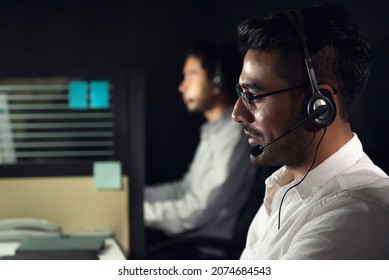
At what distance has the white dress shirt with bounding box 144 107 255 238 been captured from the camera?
2.33 m

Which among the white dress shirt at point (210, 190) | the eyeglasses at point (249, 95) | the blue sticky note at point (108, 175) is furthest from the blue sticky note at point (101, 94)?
the white dress shirt at point (210, 190)

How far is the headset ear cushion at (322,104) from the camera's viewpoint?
108 centimetres

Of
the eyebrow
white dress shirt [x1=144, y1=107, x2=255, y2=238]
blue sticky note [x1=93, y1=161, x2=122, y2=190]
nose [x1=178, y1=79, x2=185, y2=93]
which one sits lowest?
white dress shirt [x1=144, y1=107, x2=255, y2=238]

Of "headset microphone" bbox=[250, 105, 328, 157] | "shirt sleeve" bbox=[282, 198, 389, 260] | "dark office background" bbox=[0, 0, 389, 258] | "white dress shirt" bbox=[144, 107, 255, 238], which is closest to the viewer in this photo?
"shirt sleeve" bbox=[282, 198, 389, 260]

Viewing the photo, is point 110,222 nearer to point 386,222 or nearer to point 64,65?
point 64,65

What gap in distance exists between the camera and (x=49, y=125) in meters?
1.67

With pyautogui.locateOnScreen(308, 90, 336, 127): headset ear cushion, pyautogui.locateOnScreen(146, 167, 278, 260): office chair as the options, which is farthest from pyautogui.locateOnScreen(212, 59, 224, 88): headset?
pyautogui.locateOnScreen(308, 90, 336, 127): headset ear cushion

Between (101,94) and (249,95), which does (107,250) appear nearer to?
(101,94)

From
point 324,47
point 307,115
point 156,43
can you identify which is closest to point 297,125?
point 307,115

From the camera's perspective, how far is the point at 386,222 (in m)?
0.99

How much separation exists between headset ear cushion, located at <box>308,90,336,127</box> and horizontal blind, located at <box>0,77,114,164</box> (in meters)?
0.62

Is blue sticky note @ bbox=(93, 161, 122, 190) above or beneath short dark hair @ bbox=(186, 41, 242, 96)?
beneath

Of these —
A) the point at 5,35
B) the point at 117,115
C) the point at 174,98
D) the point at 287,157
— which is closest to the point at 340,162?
the point at 287,157

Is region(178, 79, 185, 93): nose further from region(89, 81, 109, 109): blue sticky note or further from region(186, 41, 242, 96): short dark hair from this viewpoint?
region(89, 81, 109, 109): blue sticky note
